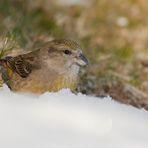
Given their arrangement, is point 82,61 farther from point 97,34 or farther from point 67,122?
point 97,34

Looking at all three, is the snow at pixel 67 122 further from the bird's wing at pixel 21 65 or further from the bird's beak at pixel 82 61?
the bird's beak at pixel 82 61

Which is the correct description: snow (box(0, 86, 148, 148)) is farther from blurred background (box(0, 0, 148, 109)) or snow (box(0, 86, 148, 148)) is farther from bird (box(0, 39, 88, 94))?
blurred background (box(0, 0, 148, 109))

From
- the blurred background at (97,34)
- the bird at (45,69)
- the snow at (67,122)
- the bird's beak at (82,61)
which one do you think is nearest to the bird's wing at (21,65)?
the bird at (45,69)

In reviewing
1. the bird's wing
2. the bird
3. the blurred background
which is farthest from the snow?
the blurred background

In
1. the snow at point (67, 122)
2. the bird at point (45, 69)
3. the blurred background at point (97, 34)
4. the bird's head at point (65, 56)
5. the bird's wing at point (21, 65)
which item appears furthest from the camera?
the blurred background at point (97, 34)

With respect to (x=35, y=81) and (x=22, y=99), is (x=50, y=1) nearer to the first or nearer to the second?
A: (x=35, y=81)

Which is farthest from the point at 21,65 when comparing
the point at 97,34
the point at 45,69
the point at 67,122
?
the point at 97,34
